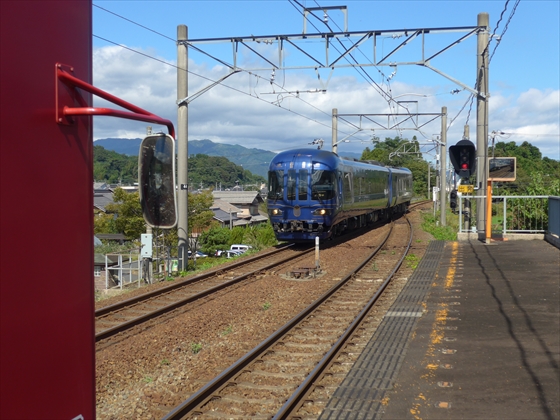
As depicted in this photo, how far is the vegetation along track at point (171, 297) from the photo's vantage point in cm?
957

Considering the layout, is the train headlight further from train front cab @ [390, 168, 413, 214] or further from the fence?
train front cab @ [390, 168, 413, 214]

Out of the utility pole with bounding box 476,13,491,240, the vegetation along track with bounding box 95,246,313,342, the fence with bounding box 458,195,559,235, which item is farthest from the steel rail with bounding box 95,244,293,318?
the fence with bounding box 458,195,559,235

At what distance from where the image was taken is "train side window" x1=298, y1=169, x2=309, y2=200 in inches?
781

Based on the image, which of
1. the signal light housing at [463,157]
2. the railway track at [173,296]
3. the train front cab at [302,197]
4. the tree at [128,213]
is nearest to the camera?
the railway track at [173,296]

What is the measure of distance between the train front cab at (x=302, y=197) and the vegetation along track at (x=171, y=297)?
8.62ft

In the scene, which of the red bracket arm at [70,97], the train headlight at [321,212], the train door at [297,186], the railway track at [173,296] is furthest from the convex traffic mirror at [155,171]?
the train door at [297,186]

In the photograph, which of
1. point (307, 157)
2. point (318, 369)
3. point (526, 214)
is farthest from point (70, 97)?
point (526, 214)

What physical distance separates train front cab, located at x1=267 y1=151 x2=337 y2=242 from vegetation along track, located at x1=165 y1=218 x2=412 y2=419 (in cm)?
744

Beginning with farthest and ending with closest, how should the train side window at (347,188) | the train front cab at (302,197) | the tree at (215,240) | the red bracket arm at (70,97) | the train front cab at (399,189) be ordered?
the tree at (215,240) → the train front cab at (399,189) → the train side window at (347,188) → the train front cab at (302,197) → the red bracket arm at (70,97)

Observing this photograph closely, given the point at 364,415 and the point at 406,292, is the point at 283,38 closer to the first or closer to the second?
the point at 406,292

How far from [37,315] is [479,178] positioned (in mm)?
17979

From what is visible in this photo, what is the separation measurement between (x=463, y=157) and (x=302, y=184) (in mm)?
5107

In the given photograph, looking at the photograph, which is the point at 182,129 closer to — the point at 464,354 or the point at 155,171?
the point at 464,354

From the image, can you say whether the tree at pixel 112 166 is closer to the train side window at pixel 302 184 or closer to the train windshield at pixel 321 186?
the train side window at pixel 302 184
